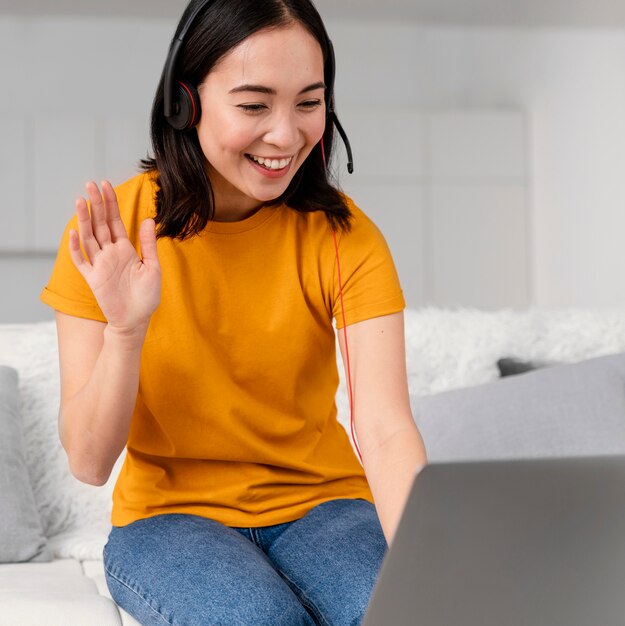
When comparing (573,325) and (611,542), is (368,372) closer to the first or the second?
(611,542)

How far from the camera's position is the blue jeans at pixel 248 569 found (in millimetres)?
1026

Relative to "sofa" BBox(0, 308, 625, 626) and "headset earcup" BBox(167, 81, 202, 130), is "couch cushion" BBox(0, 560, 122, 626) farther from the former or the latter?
"headset earcup" BBox(167, 81, 202, 130)

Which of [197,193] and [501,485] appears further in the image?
[197,193]

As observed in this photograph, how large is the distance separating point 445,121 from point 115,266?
15.8ft

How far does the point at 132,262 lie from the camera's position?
3.59ft

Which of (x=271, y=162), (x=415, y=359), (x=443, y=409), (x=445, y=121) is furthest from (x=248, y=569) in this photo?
(x=445, y=121)

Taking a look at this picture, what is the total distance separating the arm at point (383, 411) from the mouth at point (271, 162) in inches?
9.6

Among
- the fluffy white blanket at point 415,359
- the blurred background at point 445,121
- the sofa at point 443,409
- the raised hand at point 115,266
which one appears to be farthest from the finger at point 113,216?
the blurred background at point 445,121

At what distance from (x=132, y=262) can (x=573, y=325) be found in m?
1.10

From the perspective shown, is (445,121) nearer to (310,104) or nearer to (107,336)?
(310,104)

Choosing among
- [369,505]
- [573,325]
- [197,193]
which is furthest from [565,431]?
[197,193]

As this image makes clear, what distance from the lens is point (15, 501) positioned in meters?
1.49

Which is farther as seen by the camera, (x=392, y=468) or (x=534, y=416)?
(x=534, y=416)

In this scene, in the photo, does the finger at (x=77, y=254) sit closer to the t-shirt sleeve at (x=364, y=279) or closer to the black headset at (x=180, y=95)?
the black headset at (x=180, y=95)
